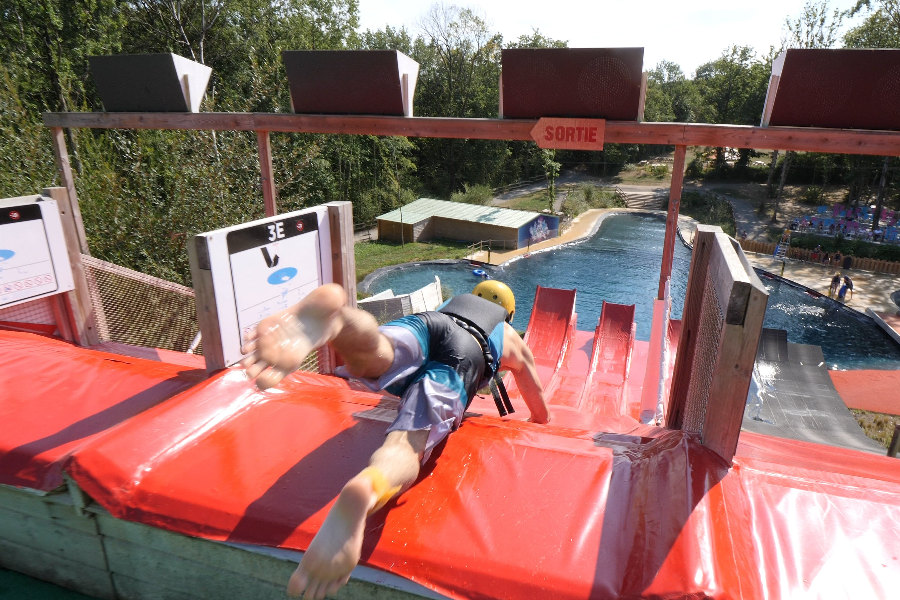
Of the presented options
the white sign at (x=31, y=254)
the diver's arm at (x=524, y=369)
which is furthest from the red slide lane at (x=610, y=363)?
the white sign at (x=31, y=254)

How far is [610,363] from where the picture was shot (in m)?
8.70

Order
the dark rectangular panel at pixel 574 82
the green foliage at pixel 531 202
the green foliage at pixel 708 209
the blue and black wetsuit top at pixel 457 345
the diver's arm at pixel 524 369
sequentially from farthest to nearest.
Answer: the green foliage at pixel 531 202
the green foliage at pixel 708 209
the dark rectangular panel at pixel 574 82
the diver's arm at pixel 524 369
the blue and black wetsuit top at pixel 457 345

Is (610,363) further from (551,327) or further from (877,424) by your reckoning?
(877,424)

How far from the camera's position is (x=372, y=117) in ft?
14.6

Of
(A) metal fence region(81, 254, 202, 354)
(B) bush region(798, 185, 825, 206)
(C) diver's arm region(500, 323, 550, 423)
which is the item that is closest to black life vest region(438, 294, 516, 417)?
(C) diver's arm region(500, 323, 550, 423)

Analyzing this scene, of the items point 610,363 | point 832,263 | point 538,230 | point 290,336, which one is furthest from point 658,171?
point 290,336

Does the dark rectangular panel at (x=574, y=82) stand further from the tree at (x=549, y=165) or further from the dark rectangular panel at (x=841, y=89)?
the tree at (x=549, y=165)

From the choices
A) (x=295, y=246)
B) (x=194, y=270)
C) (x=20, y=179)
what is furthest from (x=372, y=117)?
(x=20, y=179)

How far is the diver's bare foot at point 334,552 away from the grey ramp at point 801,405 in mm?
6184

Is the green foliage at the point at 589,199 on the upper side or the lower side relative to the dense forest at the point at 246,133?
lower

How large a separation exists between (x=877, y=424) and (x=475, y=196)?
2628 centimetres

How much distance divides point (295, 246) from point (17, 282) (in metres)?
1.98

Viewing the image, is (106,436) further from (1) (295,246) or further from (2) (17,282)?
(2) (17,282)

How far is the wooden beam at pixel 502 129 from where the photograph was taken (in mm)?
3464
